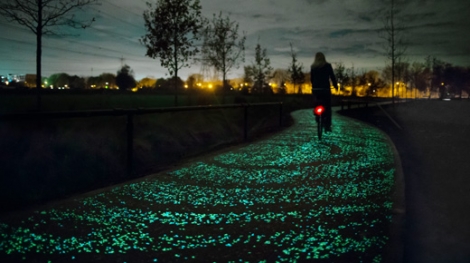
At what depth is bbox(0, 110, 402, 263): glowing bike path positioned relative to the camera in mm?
3178

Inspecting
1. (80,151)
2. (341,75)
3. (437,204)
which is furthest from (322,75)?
(341,75)

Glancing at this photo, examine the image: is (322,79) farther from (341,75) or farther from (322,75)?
(341,75)

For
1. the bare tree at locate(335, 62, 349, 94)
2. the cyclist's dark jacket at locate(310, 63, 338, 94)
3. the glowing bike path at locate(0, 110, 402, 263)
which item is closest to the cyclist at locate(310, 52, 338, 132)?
the cyclist's dark jacket at locate(310, 63, 338, 94)

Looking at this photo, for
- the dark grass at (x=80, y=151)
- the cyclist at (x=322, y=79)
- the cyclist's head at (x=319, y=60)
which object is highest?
the cyclist's head at (x=319, y=60)

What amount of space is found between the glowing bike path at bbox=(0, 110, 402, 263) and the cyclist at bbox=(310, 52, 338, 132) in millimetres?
4885

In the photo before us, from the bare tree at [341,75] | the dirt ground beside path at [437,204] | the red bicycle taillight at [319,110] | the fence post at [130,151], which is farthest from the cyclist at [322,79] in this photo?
the bare tree at [341,75]

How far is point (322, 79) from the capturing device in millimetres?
11258

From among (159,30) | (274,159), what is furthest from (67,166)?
(159,30)

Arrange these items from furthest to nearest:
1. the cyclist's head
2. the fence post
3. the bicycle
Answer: the cyclist's head, the bicycle, the fence post

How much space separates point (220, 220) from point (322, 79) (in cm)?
800

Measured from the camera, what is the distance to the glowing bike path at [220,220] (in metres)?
3.18

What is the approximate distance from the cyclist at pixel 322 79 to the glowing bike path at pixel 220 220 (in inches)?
192

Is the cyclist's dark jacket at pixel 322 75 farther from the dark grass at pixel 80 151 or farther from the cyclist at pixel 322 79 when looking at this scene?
the dark grass at pixel 80 151

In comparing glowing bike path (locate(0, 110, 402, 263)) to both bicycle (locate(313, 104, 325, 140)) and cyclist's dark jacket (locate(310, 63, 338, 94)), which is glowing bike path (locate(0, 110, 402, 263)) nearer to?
bicycle (locate(313, 104, 325, 140))
